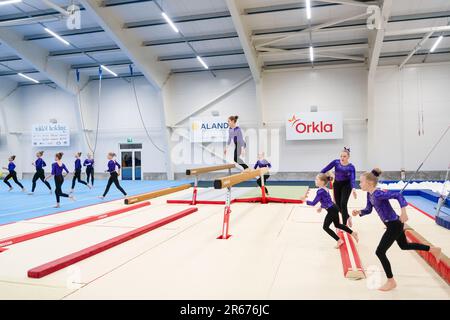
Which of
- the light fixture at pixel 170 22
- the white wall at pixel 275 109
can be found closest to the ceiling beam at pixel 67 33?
the light fixture at pixel 170 22

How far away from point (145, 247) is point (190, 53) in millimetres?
14754

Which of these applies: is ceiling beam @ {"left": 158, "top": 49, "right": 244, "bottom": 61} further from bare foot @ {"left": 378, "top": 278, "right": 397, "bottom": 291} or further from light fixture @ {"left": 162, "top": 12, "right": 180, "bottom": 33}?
bare foot @ {"left": 378, "top": 278, "right": 397, "bottom": 291}

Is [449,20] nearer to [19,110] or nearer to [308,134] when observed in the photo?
[308,134]

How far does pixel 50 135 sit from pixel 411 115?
Answer: 21.9 metres

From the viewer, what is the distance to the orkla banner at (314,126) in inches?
698

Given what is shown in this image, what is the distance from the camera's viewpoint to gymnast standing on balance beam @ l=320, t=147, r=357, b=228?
607 cm

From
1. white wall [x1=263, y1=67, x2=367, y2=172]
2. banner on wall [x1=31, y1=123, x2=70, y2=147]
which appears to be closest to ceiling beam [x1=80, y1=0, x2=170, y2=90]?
white wall [x1=263, y1=67, x2=367, y2=172]

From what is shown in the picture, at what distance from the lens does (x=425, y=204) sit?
9.62m

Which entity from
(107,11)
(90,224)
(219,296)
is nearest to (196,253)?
(219,296)

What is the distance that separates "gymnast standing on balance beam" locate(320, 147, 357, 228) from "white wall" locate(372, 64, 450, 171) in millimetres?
12894

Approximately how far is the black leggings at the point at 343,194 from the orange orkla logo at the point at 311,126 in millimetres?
12252

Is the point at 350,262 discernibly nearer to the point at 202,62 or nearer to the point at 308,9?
the point at 308,9

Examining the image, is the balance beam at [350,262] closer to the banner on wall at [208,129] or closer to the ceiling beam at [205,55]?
the ceiling beam at [205,55]

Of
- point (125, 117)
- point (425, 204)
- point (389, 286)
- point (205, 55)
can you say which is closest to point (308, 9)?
point (205, 55)
